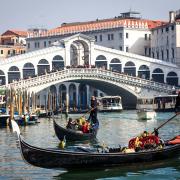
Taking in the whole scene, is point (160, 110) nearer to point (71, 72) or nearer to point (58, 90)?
point (71, 72)

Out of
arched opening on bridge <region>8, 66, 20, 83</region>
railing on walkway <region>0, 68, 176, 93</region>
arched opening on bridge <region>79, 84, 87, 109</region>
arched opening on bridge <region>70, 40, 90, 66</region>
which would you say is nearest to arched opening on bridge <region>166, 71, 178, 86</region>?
railing on walkway <region>0, 68, 176, 93</region>

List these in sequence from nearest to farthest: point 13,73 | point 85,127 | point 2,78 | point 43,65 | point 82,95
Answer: point 85,127 < point 2,78 < point 13,73 < point 43,65 < point 82,95

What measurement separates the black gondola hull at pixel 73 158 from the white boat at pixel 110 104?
24189 millimetres

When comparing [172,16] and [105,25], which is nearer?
[172,16]

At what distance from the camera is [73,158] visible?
12.6m

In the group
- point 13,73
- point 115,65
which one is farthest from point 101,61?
point 13,73

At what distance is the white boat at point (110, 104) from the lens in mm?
37500

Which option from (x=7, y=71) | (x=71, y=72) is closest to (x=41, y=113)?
(x=71, y=72)

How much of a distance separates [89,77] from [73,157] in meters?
25.3

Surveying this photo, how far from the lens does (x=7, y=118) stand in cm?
2509

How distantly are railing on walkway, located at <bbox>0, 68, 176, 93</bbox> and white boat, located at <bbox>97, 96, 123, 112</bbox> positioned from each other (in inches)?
40.5

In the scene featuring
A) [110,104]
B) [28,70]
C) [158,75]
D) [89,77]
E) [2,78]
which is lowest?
[110,104]

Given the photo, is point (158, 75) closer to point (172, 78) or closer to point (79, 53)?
point (172, 78)

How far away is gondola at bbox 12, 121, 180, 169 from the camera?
12.4 metres
